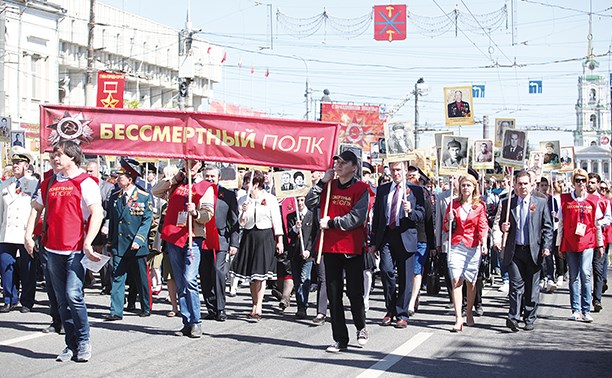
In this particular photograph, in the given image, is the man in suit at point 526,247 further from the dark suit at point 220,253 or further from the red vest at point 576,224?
the dark suit at point 220,253

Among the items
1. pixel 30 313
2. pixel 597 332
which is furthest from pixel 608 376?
pixel 30 313

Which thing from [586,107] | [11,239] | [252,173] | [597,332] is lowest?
[597,332]

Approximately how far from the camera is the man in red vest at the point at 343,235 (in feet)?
33.6

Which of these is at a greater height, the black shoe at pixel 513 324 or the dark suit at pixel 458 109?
the dark suit at pixel 458 109

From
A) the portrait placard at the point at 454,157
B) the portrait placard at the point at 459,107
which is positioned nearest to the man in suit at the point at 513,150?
the portrait placard at the point at 454,157

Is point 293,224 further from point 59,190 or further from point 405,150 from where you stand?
point 59,190

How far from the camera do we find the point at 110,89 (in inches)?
975

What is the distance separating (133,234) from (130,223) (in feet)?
0.51

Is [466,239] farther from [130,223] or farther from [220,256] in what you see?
[130,223]

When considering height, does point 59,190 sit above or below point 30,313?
above

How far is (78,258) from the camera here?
9.16 m

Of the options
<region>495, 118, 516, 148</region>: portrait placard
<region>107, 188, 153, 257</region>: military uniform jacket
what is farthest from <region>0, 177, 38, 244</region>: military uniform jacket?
<region>495, 118, 516, 148</region>: portrait placard

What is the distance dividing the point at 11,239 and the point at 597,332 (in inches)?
313

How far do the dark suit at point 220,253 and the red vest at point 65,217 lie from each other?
362 centimetres
